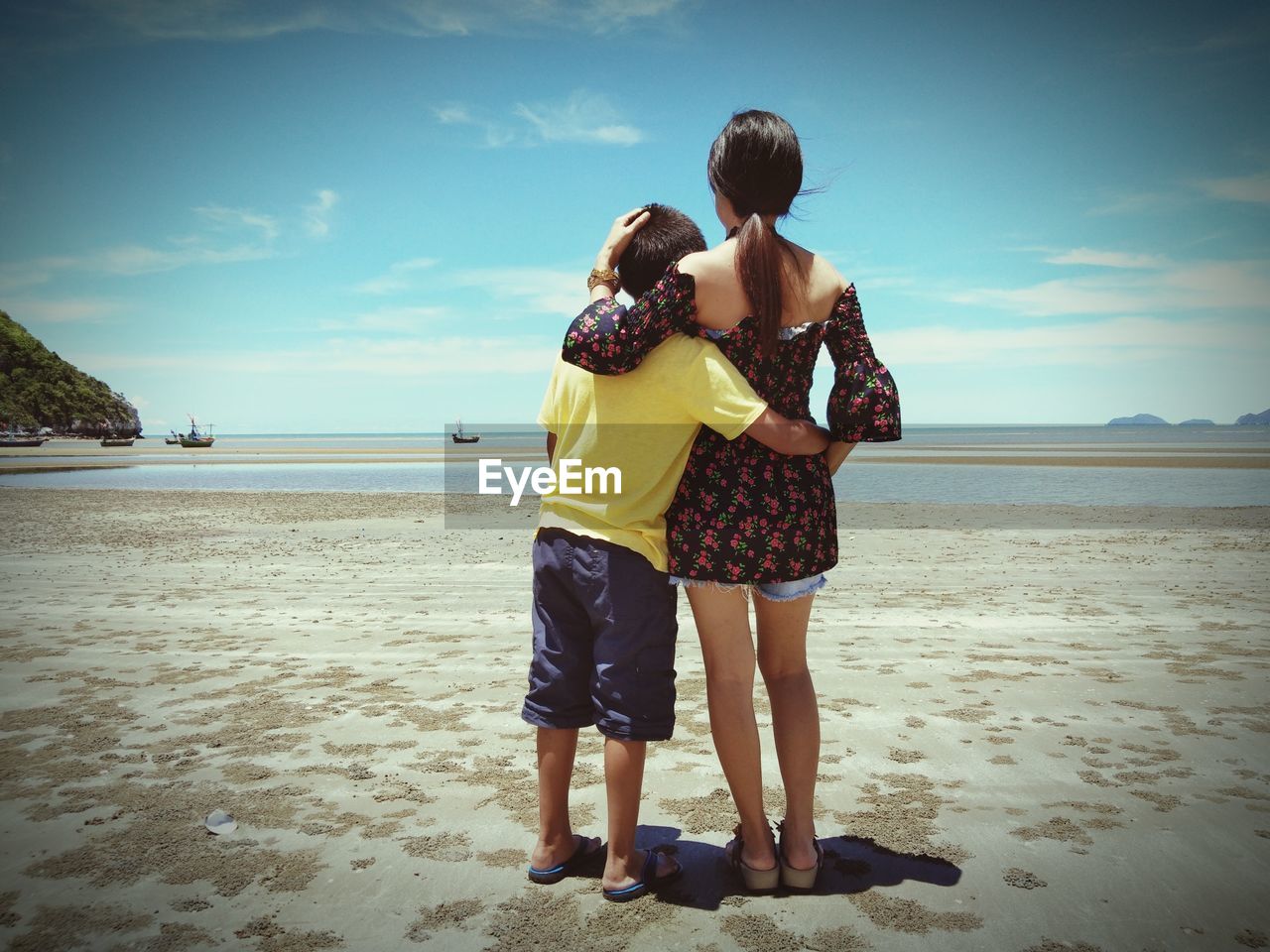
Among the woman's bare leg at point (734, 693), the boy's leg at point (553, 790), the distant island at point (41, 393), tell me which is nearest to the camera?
the woman's bare leg at point (734, 693)

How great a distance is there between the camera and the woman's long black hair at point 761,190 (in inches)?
81.1

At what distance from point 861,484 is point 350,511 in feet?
44.7

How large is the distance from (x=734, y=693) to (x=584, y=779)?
118 centimetres

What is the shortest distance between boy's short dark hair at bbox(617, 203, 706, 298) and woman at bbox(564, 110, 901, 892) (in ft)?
0.32

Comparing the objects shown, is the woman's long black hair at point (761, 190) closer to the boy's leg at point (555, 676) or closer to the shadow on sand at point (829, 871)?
the boy's leg at point (555, 676)

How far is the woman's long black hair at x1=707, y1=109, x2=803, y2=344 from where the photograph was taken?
2.06 metres

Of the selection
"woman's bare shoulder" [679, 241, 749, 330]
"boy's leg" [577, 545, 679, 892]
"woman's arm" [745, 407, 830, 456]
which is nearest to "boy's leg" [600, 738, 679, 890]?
"boy's leg" [577, 545, 679, 892]

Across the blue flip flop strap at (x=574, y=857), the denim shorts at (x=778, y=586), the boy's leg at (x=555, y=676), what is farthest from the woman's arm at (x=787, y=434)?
the blue flip flop strap at (x=574, y=857)

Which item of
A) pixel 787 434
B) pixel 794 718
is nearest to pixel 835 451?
pixel 787 434

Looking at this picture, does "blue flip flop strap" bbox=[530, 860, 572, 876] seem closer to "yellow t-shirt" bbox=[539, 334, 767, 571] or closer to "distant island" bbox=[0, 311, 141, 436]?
"yellow t-shirt" bbox=[539, 334, 767, 571]

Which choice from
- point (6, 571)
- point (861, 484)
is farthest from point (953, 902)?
point (861, 484)

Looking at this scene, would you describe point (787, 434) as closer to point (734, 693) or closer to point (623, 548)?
point (623, 548)

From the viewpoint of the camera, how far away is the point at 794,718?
88.0 inches

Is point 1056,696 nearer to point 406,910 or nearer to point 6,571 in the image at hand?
point 406,910
